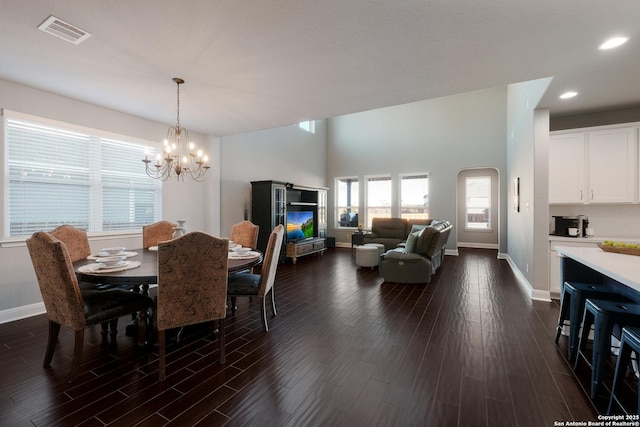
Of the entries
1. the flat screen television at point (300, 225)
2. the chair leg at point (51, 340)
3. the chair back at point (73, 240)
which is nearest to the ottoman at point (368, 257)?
the flat screen television at point (300, 225)

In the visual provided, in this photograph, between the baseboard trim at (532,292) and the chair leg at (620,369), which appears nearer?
the chair leg at (620,369)

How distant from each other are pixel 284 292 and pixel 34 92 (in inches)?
160

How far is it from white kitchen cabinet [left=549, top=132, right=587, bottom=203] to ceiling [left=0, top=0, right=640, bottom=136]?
18.8 inches

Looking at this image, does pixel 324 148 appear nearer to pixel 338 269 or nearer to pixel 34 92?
pixel 338 269

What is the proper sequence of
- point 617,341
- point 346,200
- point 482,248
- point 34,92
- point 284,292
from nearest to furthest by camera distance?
point 617,341 < point 34,92 < point 284,292 < point 482,248 < point 346,200

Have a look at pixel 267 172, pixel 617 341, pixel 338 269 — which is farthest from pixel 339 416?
pixel 267 172

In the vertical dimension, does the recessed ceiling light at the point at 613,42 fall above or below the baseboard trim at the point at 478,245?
above

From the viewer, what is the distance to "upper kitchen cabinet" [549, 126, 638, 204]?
3.62 metres

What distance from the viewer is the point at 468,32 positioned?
226 cm

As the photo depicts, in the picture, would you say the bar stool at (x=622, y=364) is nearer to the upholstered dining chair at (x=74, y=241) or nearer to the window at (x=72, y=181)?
the upholstered dining chair at (x=74, y=241)

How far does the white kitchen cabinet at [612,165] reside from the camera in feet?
Answer: 11.8

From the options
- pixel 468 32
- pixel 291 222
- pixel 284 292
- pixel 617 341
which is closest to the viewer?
pixel 468 32

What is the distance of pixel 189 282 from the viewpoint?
7.02 feet

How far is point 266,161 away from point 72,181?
13.3 ft
